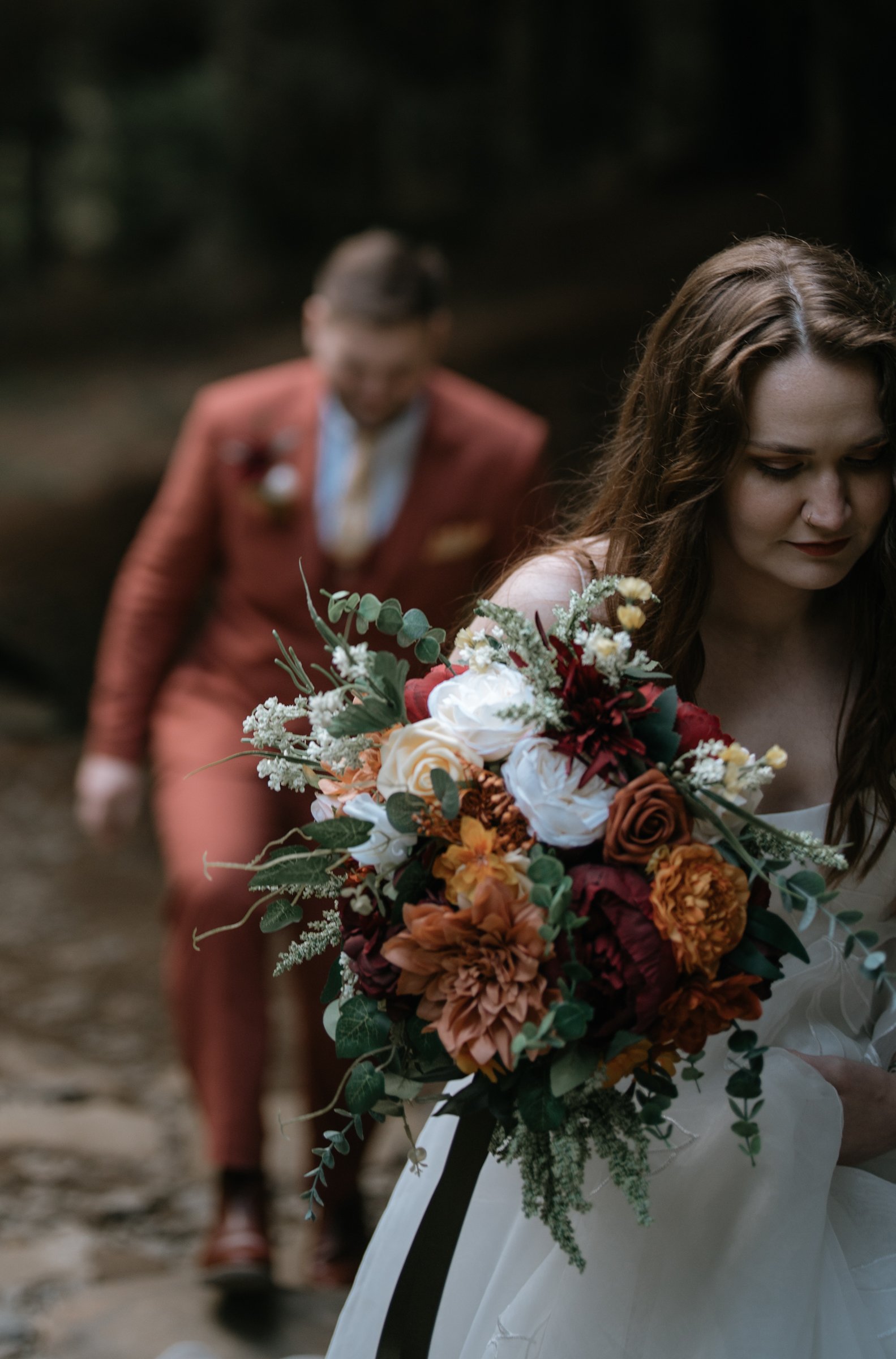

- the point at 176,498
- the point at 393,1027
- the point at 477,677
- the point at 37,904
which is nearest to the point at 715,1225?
the point at 393,1027

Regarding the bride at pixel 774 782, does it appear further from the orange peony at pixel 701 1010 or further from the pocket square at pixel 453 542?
the pocket square at pixel 453 542

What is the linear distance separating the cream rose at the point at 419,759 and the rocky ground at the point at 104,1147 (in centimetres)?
168

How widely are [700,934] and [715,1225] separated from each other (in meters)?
0.56

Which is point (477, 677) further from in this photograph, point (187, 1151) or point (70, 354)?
point (70, 354)

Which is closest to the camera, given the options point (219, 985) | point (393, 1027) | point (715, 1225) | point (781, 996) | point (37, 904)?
point (393, 1027)

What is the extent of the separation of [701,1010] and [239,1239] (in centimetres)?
178

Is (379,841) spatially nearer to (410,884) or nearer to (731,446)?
(410,884)

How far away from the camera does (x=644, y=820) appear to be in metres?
1.34

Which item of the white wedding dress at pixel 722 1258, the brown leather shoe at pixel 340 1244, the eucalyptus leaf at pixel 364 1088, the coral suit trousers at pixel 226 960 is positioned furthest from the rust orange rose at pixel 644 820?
the brown leather shoe at pixel 340 1244

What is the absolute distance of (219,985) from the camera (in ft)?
9.87

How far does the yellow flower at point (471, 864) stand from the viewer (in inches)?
53.4

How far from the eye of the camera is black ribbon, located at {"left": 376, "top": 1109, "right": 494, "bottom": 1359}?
1.56 m

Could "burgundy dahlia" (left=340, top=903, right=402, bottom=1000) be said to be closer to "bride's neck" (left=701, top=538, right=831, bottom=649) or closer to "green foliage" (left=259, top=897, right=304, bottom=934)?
"green foliage" (left=259, top=897, right=304, bottom=934)

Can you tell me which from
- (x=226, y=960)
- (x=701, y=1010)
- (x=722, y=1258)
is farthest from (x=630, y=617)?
(x=226, y=960)
